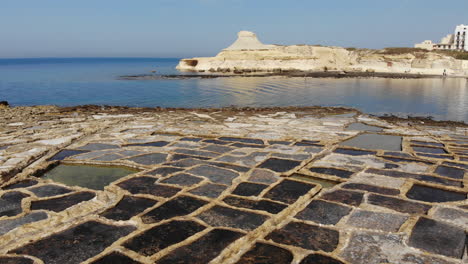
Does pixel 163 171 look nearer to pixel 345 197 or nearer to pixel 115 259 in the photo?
pixel 115 259

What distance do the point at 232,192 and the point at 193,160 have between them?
1890 mm

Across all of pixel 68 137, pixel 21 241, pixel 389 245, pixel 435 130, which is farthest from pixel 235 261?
pixel 435 130

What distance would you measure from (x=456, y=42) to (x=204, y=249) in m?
116

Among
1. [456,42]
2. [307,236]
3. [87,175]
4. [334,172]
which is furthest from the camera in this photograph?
[456,42]

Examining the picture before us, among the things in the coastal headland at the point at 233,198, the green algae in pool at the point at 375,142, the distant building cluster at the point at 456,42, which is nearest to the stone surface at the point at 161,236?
the coastal headland at the point at 233,198

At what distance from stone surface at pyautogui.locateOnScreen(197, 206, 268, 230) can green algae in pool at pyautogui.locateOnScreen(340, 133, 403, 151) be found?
4.69 m

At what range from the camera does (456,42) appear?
98188 millimetres

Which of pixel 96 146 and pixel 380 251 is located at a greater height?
pixel 96 146

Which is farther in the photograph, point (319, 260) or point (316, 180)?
point (316, 180)

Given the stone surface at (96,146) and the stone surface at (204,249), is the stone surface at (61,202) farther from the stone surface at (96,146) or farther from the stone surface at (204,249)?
the stone surface at (96,146)

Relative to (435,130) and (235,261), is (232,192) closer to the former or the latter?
(235,261)

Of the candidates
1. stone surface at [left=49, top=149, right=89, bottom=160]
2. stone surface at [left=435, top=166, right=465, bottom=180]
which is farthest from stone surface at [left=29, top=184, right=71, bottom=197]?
stone surface at [left=435, top=166, right=465, bottom=180]

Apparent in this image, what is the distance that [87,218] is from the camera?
4.43m

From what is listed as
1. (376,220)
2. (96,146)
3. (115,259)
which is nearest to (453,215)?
(376,220)
